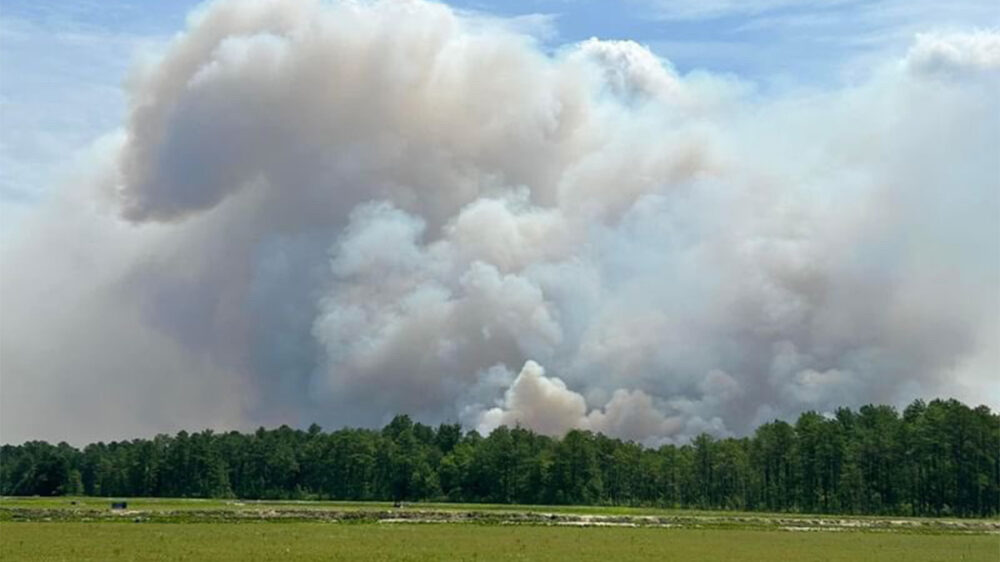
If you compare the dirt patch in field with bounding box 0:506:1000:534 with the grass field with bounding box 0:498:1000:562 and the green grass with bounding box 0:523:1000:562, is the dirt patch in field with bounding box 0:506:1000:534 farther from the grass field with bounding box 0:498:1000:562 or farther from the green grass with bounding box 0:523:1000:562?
the green grass with bounding box 0:523:1000:562

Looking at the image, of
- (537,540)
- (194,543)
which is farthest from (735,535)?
(194,543)

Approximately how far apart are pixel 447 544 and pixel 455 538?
8.62m

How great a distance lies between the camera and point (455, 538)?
96312 millimetres

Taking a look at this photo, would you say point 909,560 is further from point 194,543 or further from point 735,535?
point 194,543

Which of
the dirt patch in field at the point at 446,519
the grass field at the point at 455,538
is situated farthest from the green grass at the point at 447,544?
the dirt patch in field at the point at 446,519

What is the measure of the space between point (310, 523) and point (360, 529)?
12772mm

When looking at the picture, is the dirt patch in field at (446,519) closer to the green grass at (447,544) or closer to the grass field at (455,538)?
the grass field at (455,538)

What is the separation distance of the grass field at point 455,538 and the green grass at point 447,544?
9 cm

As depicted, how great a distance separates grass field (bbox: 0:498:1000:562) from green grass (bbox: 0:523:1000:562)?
94mm

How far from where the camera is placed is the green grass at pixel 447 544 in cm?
7569

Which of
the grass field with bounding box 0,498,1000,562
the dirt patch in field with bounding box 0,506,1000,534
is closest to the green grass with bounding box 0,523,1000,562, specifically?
the grass field with bounding box 0,498,1000,562

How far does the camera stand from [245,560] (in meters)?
70.1

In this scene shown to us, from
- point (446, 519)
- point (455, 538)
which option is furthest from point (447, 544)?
point (446, 519)

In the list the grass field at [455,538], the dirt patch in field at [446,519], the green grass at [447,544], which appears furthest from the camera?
the dirt patch in field at [446,519]
